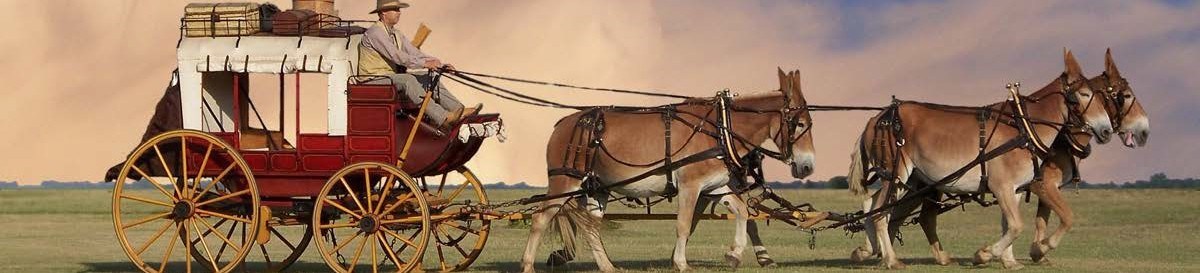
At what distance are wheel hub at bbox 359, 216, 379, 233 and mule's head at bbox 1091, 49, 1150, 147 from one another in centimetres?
752

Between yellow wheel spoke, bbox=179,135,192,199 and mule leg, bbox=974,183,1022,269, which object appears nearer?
yellow wheel spoke, bbox=179,135,192,199

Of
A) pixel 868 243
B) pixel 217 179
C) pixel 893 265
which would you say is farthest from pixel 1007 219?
pixel 217 179

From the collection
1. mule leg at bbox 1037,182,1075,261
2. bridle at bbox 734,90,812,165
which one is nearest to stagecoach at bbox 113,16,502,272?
bridle at bbox 734,90,812,165

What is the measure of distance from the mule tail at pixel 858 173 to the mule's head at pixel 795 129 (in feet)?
7.35

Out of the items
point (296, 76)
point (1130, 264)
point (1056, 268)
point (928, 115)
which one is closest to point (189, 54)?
point (296, 76)

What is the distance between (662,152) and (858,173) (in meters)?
2.86

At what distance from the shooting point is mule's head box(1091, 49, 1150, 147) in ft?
61.7

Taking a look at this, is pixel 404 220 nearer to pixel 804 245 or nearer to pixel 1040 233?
pixel 1040 233

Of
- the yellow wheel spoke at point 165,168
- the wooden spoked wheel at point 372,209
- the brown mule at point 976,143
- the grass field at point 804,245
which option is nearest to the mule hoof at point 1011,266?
the brown mule at point 976,143

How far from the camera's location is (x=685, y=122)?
18.5 meters

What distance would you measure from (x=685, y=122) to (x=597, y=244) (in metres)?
1.52

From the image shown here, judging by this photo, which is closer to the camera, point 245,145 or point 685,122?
point 685,122

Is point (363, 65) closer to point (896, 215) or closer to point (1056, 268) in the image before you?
point (896, 215)

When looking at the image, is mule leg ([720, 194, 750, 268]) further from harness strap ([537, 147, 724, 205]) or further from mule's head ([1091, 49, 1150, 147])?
mule's head ([1091, 49, 1150, 147])
